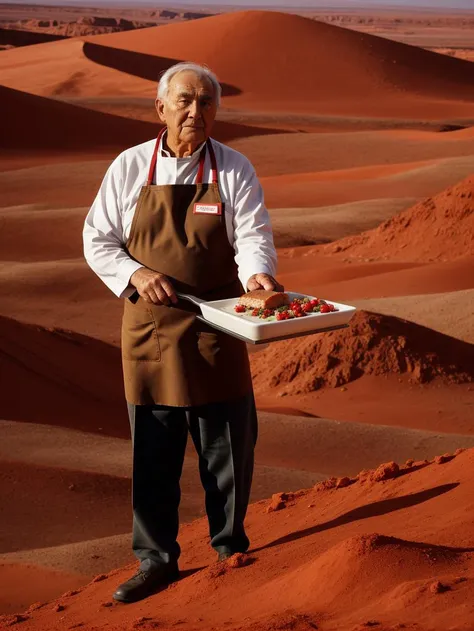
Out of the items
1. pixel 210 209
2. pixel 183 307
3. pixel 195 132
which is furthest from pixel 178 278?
pixel 195 132

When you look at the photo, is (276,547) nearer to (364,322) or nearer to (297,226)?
(364,322)

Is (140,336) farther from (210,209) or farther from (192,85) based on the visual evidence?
(192,85)

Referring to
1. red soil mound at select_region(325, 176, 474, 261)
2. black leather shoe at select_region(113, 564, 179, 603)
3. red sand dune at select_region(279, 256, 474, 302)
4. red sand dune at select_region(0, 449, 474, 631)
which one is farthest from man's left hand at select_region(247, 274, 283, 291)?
red soil mound at select_region(325, 176, 474, 261)

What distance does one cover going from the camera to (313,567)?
394cm

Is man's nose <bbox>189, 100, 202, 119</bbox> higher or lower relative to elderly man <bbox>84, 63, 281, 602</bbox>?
higher

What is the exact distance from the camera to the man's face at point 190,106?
4.39 meters

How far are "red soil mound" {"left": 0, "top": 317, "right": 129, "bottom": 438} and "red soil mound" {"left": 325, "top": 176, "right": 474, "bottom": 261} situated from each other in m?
7.79

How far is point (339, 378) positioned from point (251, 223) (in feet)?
26.8

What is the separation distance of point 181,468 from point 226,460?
0.59 feet

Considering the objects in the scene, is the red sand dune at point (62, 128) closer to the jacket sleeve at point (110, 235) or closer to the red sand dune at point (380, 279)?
the red sand dune at point (380, 279)

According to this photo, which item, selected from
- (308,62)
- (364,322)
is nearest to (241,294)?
(364,322)

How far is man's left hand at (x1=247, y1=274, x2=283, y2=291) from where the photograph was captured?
4.25 m

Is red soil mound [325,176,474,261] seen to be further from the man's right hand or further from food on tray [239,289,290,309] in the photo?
food on tray [239,289,290,309]

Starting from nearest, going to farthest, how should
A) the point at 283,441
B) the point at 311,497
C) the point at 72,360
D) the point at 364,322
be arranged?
1. the point at 311,497
2. the point at 283,441
3. the point at 72,360
4. the point at 364,322
